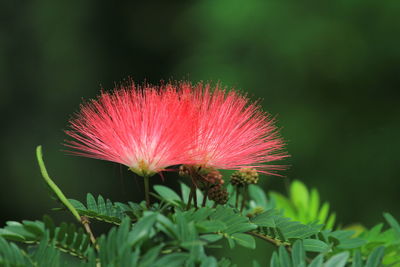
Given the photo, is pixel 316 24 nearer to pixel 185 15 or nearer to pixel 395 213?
pixel 185 15

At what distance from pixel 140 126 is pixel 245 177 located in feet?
0.95

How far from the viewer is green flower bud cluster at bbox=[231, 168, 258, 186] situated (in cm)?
125

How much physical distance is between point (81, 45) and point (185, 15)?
2.12 m

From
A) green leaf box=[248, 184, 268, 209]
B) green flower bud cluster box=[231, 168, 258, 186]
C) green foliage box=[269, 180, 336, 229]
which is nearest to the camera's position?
green flower bud cluster box=[231, 168, 258, 186]

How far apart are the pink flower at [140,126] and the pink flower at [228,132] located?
0.03 m

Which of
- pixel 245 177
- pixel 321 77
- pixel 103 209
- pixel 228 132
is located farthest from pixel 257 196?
pixel 321 77

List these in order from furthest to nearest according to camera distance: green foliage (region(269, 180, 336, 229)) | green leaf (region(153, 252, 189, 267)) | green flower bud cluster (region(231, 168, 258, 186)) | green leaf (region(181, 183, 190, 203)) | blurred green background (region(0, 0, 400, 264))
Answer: blurred green background (region(0, 0, 400, 264)), green foliage (region(269, 180, 336, 229)), green leaf (region(181, 183, 190, 203)), green flower bud cluster (region(231, 168, 258, 186)), green leaf (region(153, 252, 189, 267))

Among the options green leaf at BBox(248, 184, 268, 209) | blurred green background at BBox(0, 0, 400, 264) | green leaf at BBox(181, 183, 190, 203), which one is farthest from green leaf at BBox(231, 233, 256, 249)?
blurred green background at BBox(0, 0, 400, 264)

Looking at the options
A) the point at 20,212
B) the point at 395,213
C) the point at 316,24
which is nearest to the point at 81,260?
the point at 395,213

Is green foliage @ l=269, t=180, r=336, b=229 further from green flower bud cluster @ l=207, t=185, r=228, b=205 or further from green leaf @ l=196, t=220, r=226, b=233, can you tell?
green leaf @ l=196, t=220, r=226, b=233

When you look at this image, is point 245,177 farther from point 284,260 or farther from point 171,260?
point 171,260

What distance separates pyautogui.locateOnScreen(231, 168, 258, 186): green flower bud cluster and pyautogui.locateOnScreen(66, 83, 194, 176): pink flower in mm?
203

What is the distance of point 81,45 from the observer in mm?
5910

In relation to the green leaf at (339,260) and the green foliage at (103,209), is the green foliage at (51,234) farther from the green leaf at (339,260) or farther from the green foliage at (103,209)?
the green leaf at (339,260)
